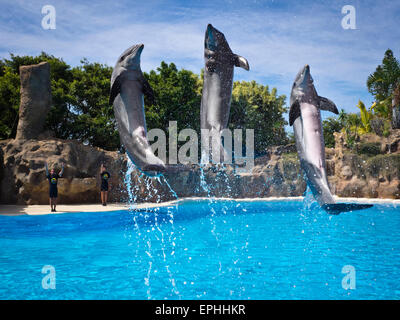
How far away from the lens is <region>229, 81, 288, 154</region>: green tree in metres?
22.0

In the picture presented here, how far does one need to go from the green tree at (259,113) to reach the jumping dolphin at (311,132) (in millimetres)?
13951

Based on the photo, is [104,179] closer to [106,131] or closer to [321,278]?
[106,131]

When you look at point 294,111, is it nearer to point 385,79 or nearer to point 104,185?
point 104,185

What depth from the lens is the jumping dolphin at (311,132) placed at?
5320 mm

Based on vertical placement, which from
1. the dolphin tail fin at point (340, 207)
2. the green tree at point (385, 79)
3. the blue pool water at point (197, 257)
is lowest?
the blue pool water at point (197, 257)

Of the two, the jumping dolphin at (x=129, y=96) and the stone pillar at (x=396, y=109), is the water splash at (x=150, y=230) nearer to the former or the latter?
the jumping dolphin at (x=129, y=96)

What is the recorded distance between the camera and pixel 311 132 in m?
5.89

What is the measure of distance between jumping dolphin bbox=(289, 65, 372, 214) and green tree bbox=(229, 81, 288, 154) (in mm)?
13951

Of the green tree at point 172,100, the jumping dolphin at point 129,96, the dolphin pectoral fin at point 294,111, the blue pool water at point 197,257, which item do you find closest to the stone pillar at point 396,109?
the green tree at point 172,100

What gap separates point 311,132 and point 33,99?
1169 cm

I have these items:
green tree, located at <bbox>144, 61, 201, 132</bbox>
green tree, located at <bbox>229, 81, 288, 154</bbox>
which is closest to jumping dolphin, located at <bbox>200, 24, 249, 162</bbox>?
green tree, located at <bbox>144, 61, 201, 132</bbox>

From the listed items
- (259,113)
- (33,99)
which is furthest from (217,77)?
(259,113)
